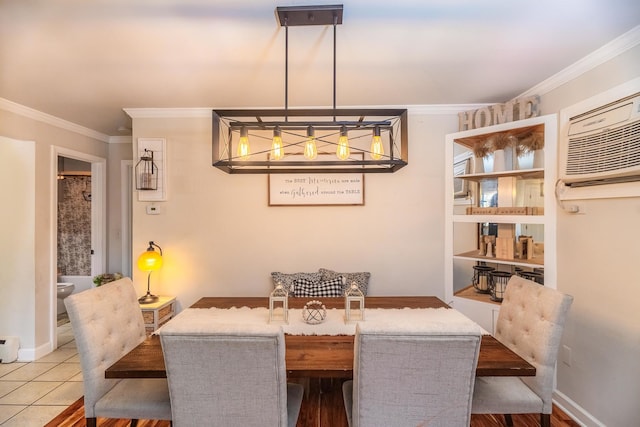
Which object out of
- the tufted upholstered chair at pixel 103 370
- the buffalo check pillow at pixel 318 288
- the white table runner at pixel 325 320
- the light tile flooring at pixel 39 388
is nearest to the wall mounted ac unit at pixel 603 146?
the white table runner at pixel 325 320

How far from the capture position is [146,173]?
9.32ft

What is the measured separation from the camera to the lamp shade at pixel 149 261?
8.64 feet

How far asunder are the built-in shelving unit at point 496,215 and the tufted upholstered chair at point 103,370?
231 cm

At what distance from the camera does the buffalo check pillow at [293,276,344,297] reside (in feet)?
8.23

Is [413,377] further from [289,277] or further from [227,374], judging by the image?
[289,277]

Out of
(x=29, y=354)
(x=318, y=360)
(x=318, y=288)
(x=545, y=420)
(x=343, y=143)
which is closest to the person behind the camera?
(x=318, y=360)

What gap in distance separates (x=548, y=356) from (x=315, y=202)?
1.99 m

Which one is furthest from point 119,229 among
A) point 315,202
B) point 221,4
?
point 221,4

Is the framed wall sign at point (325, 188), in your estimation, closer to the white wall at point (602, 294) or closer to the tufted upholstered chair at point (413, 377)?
the white wall at point (602, 294)

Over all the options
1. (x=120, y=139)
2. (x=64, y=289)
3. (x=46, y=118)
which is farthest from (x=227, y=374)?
(x=64, y=289)

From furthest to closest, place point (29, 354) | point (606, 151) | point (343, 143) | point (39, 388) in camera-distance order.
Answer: point (29, 354) → point (39, 388) → point (606, 151) → point (343, 143)

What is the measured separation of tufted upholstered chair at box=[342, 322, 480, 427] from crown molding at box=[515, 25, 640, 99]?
1.95 m

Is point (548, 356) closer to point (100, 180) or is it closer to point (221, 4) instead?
point (221, 4)

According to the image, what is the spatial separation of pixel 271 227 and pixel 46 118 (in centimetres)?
248
